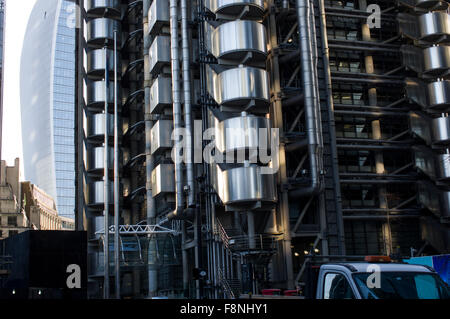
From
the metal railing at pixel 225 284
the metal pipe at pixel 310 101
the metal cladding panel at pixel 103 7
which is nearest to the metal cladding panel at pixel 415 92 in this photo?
the metal pipe at pixel 310 101

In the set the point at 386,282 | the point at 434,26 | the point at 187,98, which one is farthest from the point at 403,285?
the point at 434,26

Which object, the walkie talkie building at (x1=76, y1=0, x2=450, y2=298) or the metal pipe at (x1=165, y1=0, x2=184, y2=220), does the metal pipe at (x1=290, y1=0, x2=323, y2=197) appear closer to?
the walkie talkie building at (x1=76, y1=0, x2=450, y2=298)

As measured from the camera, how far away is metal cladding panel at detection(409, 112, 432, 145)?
50.0 m

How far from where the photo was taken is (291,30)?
47.3 m

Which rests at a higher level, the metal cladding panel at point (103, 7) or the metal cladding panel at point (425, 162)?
the metal cladding panel at point (103, 7)

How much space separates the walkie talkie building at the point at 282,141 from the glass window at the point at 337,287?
982 inches

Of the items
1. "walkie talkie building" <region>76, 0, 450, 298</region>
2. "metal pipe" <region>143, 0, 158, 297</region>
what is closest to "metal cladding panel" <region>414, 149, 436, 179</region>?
"walkie talkie building" <region>76, 0, 450, 298</region>

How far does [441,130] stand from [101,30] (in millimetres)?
35537

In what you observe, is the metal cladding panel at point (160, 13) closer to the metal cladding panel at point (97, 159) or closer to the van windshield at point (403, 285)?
the metal cladding panel at point (97, 159)

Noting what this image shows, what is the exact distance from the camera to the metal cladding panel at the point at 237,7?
42.0 meters

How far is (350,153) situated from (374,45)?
396 inches

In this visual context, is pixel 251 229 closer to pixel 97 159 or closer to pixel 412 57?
pixel 412 57

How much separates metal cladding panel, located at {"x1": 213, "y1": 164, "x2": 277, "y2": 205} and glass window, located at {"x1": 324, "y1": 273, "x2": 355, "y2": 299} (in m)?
26.9
